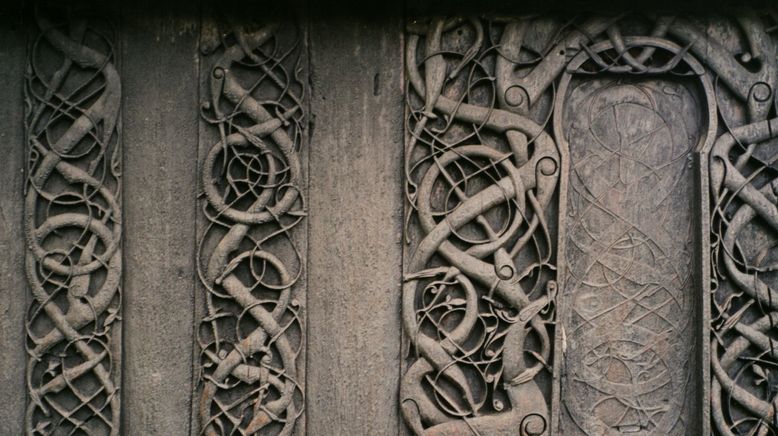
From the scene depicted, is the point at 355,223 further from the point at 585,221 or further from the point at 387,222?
the point at 585,221

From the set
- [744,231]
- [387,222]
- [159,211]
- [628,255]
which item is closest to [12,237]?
[159,211]

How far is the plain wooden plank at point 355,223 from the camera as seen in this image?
2559 millimetres

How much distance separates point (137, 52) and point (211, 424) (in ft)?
4.13

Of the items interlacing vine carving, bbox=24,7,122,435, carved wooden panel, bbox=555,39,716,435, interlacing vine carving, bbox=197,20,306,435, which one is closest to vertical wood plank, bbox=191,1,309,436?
interlacing vine carving, bbox=197,20,306,435

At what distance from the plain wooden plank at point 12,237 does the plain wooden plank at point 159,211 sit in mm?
341

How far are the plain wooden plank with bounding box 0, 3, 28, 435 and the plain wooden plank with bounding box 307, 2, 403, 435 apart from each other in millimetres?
952

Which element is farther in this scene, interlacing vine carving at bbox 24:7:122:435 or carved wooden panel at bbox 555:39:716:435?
carved wooden panel at bbox 555:39:716:435

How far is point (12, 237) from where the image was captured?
2.52 m

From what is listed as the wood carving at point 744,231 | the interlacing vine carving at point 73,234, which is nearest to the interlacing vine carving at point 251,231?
the interlacing vine carving at point 73,234

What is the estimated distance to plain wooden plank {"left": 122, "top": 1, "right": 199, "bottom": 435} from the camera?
2533 millimetres

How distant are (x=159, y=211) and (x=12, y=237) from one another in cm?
48

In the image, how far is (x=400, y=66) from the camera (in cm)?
258

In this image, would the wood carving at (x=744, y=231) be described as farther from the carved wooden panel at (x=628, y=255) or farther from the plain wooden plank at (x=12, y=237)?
the plain wooden plank at (x=12, y=237)

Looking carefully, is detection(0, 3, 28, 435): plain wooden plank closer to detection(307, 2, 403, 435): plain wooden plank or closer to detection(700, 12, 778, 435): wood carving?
detection(307, 2, 403, 435): plain wooden plank
